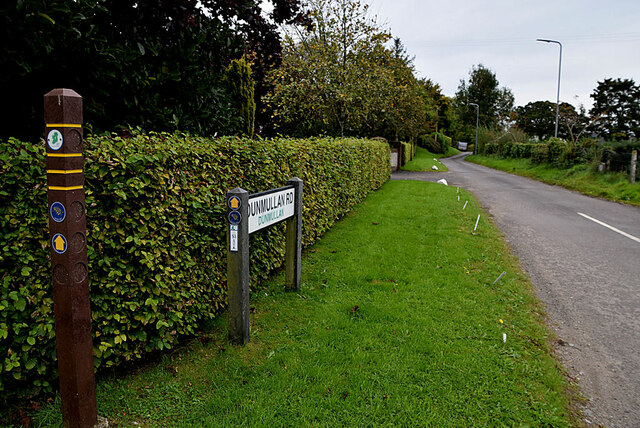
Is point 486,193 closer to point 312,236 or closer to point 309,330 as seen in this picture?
point 312,236

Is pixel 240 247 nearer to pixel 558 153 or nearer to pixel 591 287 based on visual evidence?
pixel 591 287

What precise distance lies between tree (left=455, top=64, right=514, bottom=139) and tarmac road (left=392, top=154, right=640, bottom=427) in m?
65.5

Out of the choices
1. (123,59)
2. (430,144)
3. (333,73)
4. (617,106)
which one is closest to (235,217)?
(123,59)

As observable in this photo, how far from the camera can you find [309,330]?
415cm

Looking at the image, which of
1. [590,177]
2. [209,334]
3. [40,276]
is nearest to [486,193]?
[590,177]

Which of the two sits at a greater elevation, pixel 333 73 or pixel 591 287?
pixel 333 73

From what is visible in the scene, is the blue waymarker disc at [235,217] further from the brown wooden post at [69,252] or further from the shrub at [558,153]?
the shrub at [558,153]

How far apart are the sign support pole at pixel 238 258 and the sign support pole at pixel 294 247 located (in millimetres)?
1381

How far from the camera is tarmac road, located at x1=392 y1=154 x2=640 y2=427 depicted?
136 inches

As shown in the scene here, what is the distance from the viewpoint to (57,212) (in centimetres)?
232

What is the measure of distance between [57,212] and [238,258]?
166cm

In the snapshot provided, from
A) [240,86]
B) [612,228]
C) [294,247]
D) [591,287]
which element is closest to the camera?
[294,247]

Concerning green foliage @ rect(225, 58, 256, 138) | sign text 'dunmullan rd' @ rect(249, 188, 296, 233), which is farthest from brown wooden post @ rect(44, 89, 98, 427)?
green foliage @ rect(225, 58, 256, 138)

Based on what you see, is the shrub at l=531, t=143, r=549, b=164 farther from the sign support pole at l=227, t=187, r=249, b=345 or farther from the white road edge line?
the sign support pole at l=227, t=187, r=249, b=345
